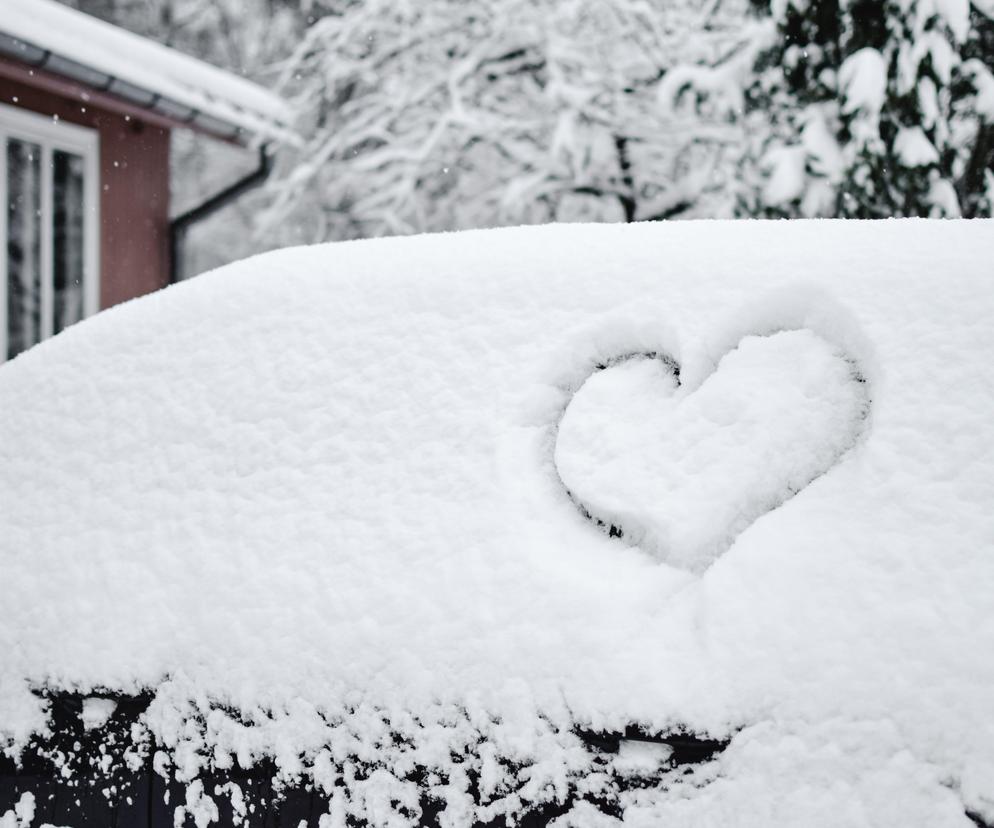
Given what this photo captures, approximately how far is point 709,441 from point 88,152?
557cm

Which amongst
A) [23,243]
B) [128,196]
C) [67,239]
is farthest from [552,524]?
[128,196]

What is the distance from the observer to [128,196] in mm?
5965

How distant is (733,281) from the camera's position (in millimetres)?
1074

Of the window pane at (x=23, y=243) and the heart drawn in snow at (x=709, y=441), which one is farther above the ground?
the window pane at (x=23, y=243)

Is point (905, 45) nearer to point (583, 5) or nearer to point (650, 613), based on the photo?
point (583, 5)

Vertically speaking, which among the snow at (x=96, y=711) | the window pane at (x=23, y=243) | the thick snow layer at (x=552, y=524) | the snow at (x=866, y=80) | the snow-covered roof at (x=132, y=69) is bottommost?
the snow at (x=96, y=711)

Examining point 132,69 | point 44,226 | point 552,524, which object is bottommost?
point 552,524

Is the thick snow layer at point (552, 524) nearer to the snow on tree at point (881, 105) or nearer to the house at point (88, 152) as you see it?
the snow on tree at point (881, 105)

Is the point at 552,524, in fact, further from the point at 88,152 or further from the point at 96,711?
the point at 88,152

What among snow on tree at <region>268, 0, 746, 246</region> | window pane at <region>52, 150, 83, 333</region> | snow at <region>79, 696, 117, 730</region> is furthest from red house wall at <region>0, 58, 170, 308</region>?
snow at <region>79, 696, 117, 730</region>

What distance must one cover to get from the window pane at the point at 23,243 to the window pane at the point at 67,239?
13 centimetres

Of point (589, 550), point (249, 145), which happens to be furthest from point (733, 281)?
point (249, 145)

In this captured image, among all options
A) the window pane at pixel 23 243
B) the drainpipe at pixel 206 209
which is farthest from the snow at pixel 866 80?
the window pane at pixel 23 243

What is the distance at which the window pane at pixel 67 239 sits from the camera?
5.46m
